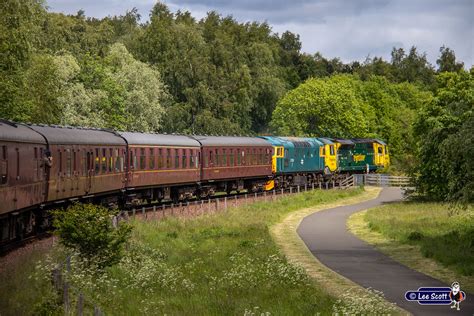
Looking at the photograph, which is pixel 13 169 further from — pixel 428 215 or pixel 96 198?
pixel 428 215

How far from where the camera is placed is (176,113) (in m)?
97.9

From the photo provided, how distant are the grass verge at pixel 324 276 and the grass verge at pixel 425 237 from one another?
2.88m

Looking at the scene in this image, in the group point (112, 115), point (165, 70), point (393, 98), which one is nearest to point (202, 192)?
point (112, 115)

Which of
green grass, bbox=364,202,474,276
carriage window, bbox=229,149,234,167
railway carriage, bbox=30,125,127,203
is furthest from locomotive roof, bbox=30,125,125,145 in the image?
carriage window, bbox=229,149,234,167

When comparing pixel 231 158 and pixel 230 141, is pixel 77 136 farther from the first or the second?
pixel 230 141

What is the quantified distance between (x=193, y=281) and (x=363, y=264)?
6.30 meters

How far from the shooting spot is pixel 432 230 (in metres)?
40.0

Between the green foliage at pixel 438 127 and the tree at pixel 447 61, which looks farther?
the tree at pixel 447 61

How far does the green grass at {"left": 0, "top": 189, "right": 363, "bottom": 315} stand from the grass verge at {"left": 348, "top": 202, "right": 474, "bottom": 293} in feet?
14.6

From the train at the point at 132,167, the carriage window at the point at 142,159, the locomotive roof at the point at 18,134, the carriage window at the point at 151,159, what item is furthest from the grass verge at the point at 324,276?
the locomotive roof at the point at 18,134

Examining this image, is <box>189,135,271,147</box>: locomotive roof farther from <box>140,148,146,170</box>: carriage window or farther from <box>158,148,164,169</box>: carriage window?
<box>140,148,146,170</box>: carriage window

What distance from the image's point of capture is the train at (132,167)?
27531mm

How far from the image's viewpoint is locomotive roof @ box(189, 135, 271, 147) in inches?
2239

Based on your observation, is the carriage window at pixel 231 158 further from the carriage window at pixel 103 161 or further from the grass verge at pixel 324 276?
the carriage window at pixel 103 161
